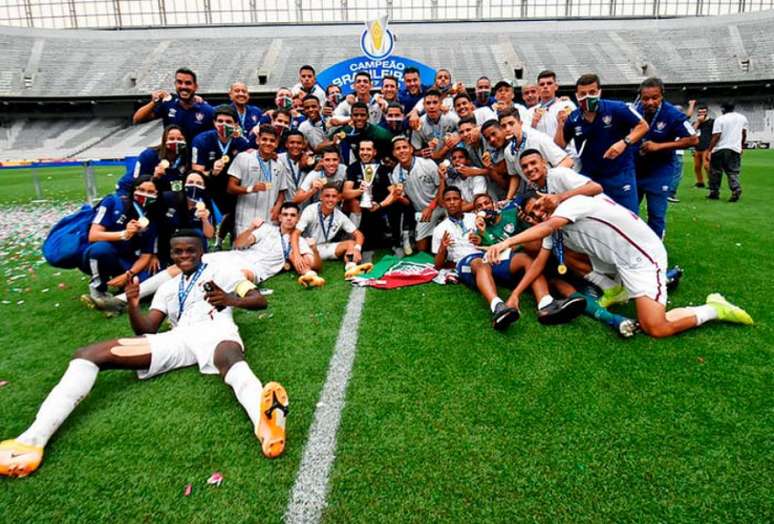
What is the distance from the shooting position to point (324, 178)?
6.00 m

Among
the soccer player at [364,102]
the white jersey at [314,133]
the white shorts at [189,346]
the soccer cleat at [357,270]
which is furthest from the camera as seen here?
the white jersey at [314,133]

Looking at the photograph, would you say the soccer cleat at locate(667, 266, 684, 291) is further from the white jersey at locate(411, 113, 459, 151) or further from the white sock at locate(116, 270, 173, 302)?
the white sock at locate(116, 270, 173, 302)

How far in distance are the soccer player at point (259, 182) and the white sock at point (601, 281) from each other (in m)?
3.82

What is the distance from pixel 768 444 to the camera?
2.25 meters

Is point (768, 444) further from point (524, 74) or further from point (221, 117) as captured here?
point (524, 74)

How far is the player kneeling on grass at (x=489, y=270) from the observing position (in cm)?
359

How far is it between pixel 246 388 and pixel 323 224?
345 cm

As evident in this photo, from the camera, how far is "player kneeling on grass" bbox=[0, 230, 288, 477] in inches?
92.0

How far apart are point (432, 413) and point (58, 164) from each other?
1615cm

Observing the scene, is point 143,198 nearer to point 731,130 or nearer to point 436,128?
point 436,128

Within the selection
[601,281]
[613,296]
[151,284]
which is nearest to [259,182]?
[151,284]

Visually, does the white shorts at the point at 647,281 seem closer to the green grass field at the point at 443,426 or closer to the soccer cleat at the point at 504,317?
the green grass field at the point at 443,426

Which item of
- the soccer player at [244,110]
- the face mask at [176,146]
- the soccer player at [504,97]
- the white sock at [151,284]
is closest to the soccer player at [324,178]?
the soccer player at [244,110]

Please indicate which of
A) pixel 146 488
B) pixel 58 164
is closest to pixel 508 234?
pixel 146 488
